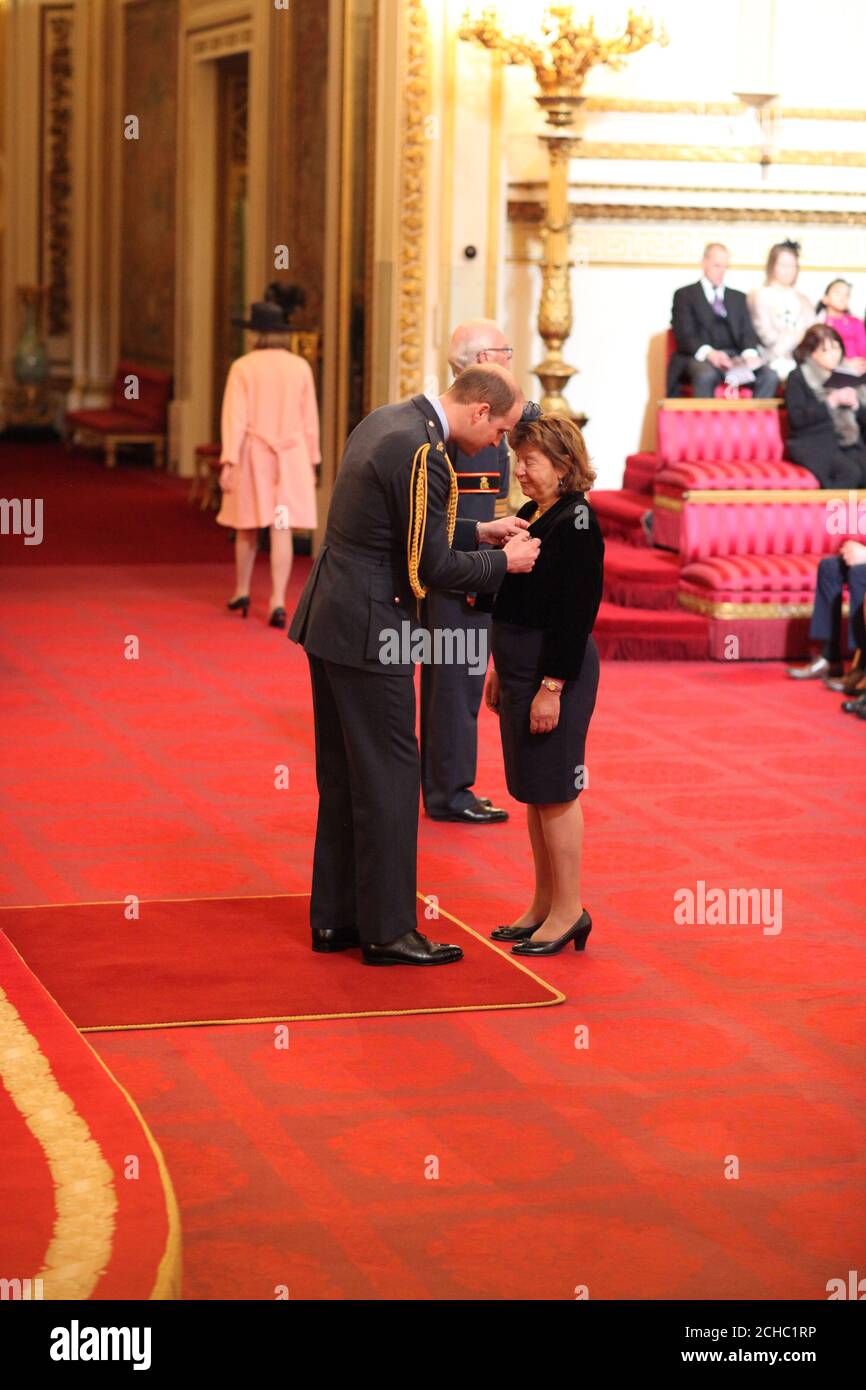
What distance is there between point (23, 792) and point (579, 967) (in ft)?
8.46

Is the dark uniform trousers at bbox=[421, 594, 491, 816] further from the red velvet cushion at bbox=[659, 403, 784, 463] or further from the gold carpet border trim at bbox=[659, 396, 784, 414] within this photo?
the gold carpet border trim at bbox=[659, 396, 784, 414]

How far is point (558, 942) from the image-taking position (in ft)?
18.0

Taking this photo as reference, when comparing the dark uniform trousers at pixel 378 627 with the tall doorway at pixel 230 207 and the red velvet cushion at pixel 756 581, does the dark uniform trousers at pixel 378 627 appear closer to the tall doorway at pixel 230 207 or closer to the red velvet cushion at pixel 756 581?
the red velvet cushion at pixel 756 581

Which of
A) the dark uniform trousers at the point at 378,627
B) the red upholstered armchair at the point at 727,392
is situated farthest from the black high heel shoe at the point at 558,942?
the red upholstered armchair at the point at 727,392

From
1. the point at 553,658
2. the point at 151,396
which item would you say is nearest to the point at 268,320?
the point at 553,658

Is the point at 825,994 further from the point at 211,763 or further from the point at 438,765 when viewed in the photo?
the point at 211,763

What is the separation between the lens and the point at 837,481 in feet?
37.1

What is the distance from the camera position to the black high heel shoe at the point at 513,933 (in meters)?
5.59

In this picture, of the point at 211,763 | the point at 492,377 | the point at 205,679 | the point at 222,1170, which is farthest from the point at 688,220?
the point at 222,1170

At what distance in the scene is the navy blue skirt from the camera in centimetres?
535

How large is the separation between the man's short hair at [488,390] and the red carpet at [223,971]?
146 centimetres

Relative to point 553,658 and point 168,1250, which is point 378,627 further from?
point 168,1250

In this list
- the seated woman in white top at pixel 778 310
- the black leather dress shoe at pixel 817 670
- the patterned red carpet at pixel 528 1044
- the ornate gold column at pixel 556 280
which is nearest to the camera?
the patterned red carpet at pixel 528 1044

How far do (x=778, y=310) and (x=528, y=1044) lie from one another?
8.50 metres
